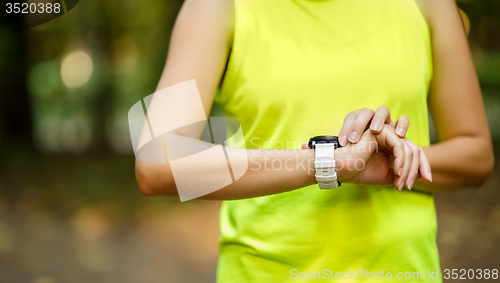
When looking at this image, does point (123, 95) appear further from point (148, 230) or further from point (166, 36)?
point (148, 230)

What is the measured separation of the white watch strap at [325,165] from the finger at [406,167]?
0.16 metres

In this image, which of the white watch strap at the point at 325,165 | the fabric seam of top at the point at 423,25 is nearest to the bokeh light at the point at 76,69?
the fabric seam of top at the point at 423,25

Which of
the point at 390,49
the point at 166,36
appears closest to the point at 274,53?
the point at 390,49

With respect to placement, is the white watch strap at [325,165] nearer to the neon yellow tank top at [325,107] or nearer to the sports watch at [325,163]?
the sports watch at [325,163]

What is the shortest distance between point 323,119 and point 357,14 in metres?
0.32

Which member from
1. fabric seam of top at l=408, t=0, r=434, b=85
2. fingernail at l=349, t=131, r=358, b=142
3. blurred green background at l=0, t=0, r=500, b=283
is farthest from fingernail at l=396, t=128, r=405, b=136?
blurred green background at l=0, t=0, r=500, b=283

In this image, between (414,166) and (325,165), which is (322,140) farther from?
(414,166)

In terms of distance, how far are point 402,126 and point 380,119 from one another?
61 mm

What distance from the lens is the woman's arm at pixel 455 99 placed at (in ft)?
4.20

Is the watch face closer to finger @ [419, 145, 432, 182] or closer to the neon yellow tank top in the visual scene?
the neon yellow tank top

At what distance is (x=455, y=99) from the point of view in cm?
130

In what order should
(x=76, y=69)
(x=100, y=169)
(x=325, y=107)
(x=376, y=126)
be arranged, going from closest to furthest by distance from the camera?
Result: (x=376, y=126) < (x=325, y=107) < (x=100, y=169) < (x=76, y=69)

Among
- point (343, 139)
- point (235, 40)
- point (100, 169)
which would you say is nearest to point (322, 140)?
point (343, 139)

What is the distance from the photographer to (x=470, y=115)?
1.30 meters
